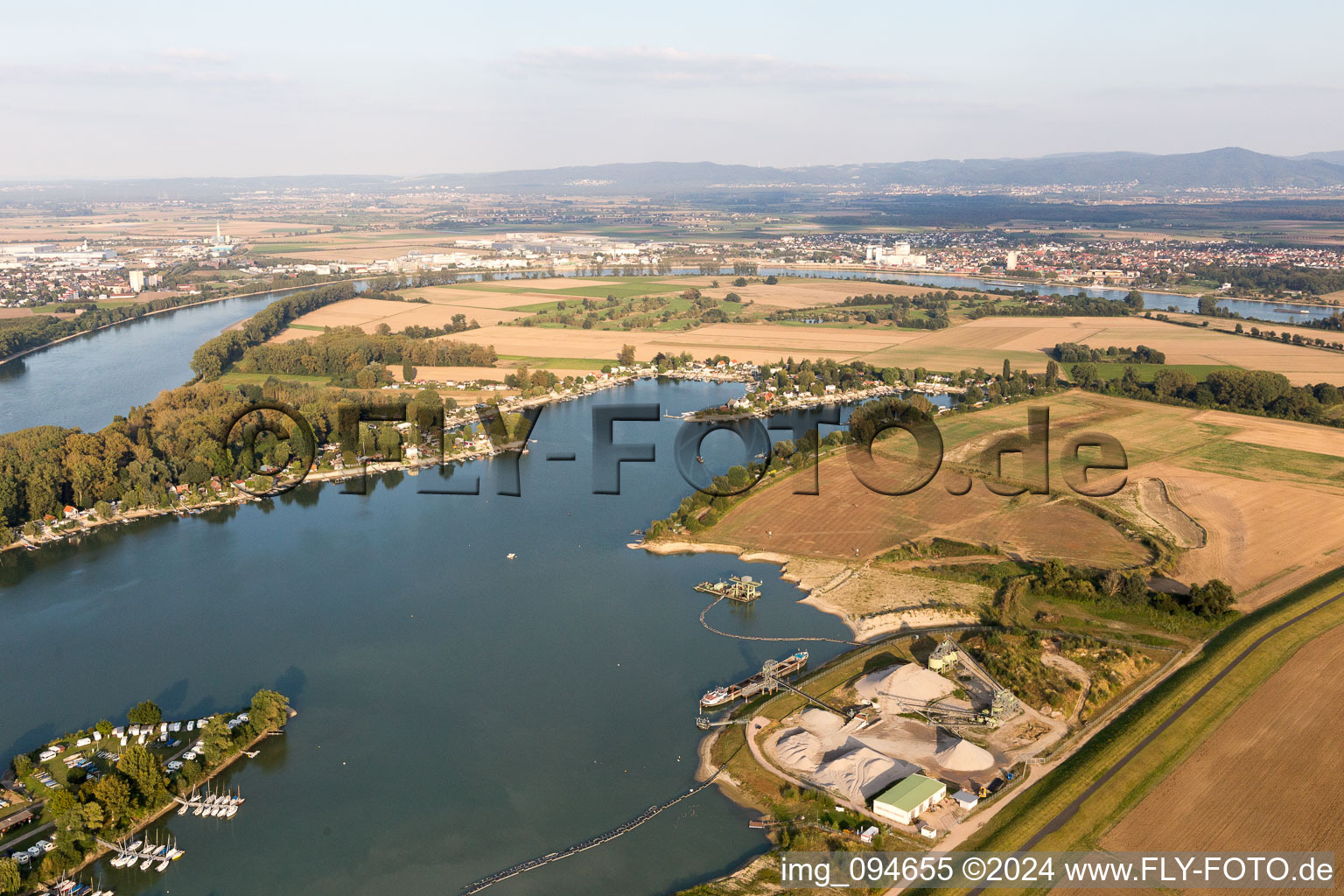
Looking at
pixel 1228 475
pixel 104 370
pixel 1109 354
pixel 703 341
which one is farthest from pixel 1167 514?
pixel 104 370

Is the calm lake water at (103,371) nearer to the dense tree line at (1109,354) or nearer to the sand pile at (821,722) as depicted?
the sand pile at (821,722)

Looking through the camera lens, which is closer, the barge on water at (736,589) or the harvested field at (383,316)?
the barge on water at (736,589)

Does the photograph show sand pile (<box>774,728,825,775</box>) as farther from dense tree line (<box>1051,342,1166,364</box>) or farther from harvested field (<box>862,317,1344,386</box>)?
dense tree line (<box>1051,342,1166,364</box>)

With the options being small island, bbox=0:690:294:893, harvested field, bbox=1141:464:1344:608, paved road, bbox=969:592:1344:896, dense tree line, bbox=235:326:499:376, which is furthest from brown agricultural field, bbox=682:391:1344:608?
dense tree line, bbox=235:326:499:376

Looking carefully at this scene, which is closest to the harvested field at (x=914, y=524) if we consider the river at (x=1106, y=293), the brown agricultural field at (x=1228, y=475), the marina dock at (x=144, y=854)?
the brown agricultural field at (x=1228, y=475)

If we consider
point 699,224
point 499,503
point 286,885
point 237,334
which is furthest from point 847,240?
point 286,885

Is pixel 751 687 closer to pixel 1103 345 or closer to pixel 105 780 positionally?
pixel 105 780
